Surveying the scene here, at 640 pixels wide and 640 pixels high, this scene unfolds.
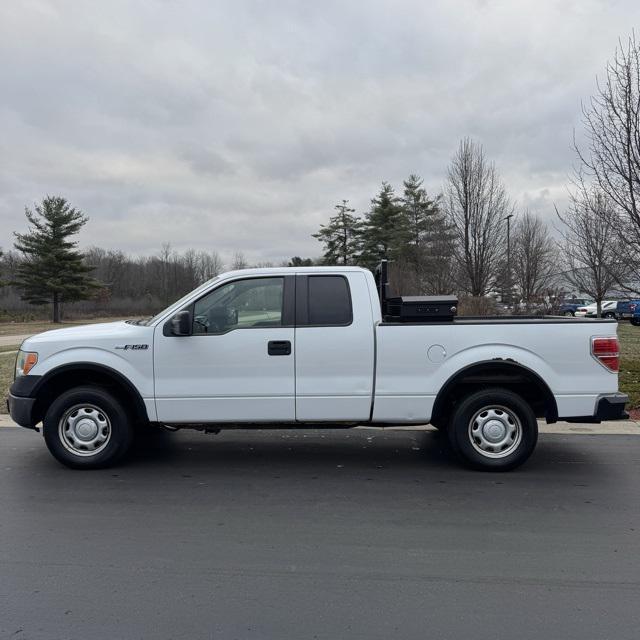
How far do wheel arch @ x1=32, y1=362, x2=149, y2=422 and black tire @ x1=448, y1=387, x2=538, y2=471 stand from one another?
3.13 metres

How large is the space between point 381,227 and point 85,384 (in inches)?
1715

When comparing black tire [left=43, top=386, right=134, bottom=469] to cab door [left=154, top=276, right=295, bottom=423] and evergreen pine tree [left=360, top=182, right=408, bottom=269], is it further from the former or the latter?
evergreen pine tree [left=360, top=182, right=408, bottom=269]

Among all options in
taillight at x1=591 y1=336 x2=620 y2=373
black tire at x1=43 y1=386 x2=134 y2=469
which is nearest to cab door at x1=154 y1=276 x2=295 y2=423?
black tire at x1=43 y1=386 x2=134 y2=469

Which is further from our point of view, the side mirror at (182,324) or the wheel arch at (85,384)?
the wheel arch at (85,384)

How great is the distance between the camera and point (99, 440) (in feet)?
18.1

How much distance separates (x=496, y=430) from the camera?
543cm

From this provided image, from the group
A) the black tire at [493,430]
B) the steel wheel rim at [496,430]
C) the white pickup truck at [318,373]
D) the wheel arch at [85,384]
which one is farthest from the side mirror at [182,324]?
the steel wheel rim at [496,430]

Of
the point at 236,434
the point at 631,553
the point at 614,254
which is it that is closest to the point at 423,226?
the point at 614,254

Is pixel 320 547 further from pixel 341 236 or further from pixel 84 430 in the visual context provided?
pixel 341 236

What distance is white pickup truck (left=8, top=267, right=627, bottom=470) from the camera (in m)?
5.34

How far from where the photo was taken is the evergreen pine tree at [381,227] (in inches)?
1816

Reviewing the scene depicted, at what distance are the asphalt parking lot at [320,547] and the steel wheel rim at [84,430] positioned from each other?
0.93ft

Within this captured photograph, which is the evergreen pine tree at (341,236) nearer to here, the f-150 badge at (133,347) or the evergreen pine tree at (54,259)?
the evergreen pine tree at (54,259)

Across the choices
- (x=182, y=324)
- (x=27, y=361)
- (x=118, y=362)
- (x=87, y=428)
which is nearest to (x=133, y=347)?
(x=118, y=362)
